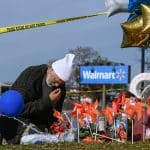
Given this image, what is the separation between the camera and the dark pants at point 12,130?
6.25 metres

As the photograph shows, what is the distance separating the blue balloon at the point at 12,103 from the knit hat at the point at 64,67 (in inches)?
19.2

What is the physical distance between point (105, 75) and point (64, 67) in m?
17.0

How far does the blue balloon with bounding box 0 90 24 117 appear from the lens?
6.02 m

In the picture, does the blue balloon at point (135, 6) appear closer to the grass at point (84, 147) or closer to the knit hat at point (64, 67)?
the knit hat at point (64, 67)

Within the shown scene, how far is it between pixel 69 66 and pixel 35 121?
0.73 meters

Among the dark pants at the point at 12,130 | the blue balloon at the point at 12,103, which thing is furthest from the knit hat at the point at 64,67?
the dark pants at the point at 12,130

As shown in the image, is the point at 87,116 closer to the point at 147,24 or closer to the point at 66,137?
the point at 66,137

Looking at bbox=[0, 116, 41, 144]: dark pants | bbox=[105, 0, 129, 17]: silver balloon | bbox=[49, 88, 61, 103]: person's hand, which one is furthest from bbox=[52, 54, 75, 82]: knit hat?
bbox=[105, 0, 129, 17]: silver balloon

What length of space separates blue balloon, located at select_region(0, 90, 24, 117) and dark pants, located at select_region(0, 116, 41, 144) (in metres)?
0.18

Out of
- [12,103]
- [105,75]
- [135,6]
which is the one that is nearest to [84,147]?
[12,103]

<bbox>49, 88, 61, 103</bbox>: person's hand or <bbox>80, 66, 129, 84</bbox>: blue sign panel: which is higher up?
<bbox>80, 66, 129, 84</bbox>: blue sign panel

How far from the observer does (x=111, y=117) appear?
6164 millimetres

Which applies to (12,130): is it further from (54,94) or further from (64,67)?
(64,67)

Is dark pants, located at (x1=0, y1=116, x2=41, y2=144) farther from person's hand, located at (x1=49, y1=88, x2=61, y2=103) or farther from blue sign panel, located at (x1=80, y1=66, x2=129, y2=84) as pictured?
blue sign panel, located at (x1=80, y1=66, x2=129, y2=84)
